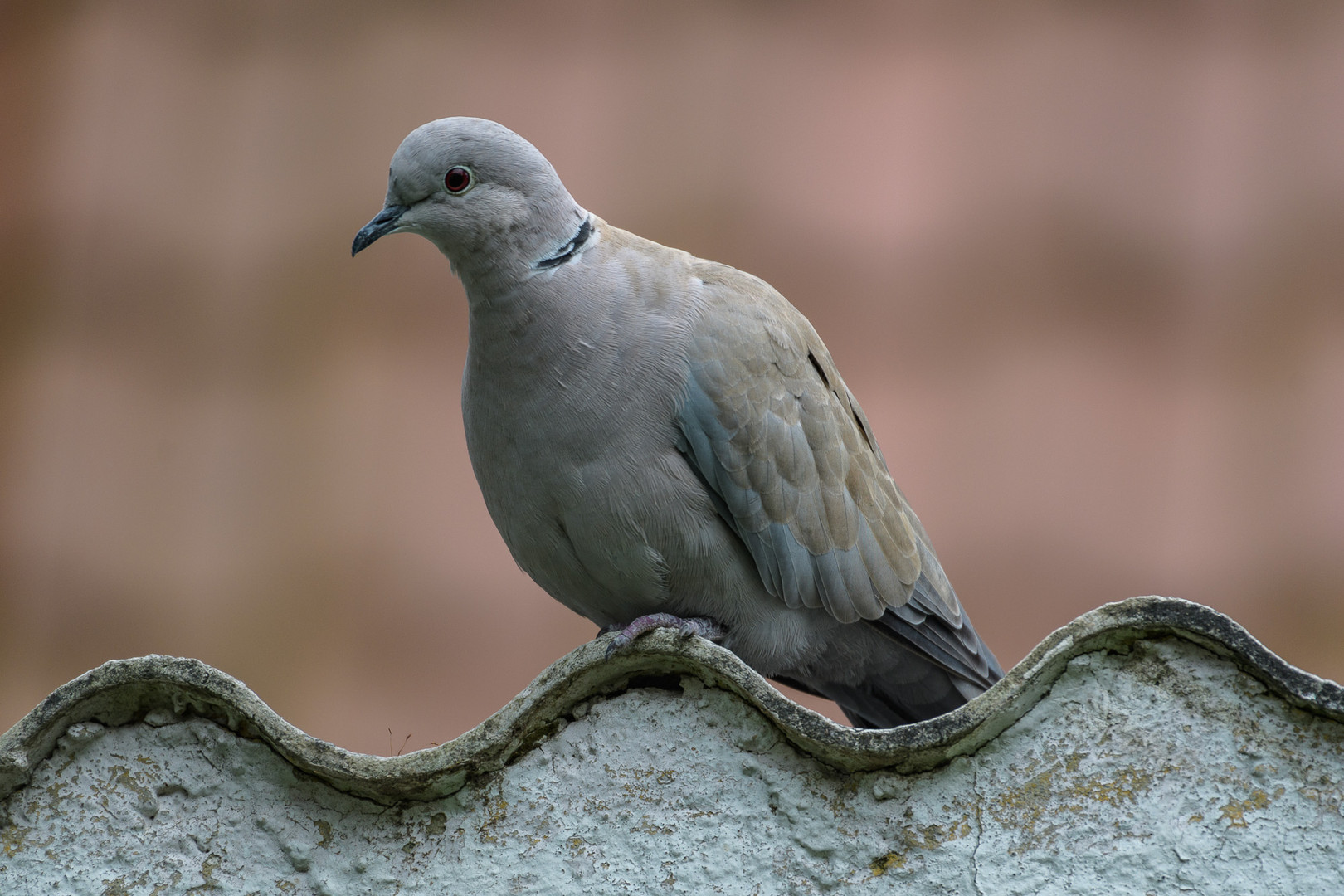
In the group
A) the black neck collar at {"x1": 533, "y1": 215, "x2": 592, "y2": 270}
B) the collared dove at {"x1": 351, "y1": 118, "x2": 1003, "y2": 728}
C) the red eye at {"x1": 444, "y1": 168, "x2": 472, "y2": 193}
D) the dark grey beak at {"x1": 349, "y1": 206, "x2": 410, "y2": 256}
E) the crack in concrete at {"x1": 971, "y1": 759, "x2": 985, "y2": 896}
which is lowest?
the crack in concrete at {"x1": 971, "y1": 759, "x2": 985, "y2": 896}

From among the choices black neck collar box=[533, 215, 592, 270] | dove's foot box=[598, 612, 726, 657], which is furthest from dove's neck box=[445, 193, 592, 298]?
dove's foot box=[598, 612, 726, 657]

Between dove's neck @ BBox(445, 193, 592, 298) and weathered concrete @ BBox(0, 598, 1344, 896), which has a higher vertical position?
dove's neck @ BBox(445, 193, 592, 298)

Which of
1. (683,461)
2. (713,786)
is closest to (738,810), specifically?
(713,786)

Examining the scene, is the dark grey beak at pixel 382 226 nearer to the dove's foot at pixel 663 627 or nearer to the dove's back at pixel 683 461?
the dove's back at pixel 683 461

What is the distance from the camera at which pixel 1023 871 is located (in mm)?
2021

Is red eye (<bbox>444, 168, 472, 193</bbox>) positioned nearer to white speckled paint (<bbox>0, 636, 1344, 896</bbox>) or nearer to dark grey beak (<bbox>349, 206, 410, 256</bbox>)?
dark grey beak (<bbox>349, 206, 410, 256</bbox>)

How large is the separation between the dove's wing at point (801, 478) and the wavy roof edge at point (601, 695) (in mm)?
619

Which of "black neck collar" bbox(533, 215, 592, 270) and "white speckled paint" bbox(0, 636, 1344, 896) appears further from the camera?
"black neck collar" bbox(533, 215, 592, 270)

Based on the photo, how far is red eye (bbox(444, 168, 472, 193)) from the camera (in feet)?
9.01

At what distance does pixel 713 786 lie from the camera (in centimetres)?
216

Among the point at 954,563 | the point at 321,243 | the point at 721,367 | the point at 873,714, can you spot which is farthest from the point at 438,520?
the point at 721,367

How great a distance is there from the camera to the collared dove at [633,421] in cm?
271

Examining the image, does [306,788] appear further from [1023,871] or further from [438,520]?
[438,520]

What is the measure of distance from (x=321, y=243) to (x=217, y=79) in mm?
942
